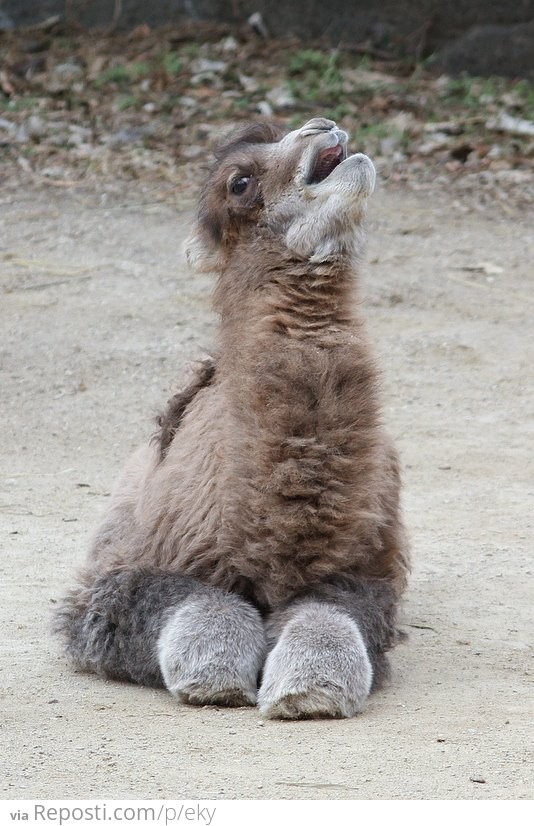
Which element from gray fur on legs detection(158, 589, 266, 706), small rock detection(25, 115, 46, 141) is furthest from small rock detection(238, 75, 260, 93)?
gray fur on legs detection(158, 589, 266, 706)

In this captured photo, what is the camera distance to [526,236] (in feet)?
39.3

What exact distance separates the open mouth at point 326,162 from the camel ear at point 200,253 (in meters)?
0.48

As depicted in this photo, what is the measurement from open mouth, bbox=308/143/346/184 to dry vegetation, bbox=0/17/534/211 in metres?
7.26

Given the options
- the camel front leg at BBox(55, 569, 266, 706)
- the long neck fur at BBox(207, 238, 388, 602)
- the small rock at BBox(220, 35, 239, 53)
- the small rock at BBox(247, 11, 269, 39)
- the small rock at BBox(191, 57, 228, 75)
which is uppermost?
the long neck fur at BBox(207, 238, 388, 602)

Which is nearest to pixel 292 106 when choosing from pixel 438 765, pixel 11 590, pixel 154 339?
pixel 154 339

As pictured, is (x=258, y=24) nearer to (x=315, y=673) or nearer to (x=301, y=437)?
(x=301, y=437)

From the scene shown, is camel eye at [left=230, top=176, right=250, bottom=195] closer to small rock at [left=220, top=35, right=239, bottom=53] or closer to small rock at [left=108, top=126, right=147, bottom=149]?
small rock at [left=108, top=126, right=147, bottom=149]

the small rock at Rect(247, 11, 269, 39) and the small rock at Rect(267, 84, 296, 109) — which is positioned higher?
the small rock at Rect(247, 11, 269, 39)

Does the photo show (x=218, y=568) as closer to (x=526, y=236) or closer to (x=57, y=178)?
(x=526, y=236)

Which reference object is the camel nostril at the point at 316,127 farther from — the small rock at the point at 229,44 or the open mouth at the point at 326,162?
the small rock at the point at 229,44

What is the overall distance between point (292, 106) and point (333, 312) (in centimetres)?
874

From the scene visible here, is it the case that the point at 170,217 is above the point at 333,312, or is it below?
below

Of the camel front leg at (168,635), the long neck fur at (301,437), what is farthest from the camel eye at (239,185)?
the camel front leg at (168,635)

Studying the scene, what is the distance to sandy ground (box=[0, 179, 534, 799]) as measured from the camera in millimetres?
4148
